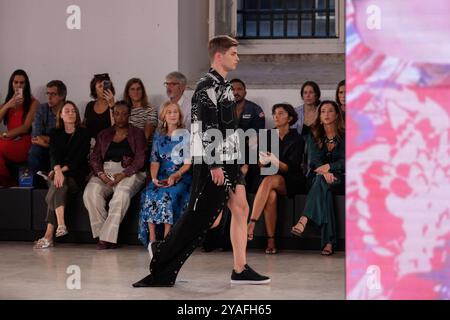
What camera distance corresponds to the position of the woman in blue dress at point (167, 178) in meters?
7.19

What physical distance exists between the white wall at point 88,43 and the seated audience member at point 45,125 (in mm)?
543

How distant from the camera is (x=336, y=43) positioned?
30.8ft

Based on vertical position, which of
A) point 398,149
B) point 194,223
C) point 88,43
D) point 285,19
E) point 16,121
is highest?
point 285,19

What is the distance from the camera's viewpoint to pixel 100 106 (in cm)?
812

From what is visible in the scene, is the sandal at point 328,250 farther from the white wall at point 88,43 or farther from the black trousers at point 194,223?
the white wall at point 88,43

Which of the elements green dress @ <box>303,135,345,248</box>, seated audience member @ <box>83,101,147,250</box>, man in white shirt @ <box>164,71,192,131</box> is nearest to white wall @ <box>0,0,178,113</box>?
man in white shirt @ <box>164,71,192,131</box>

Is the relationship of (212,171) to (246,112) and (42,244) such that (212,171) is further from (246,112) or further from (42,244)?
(42,244)

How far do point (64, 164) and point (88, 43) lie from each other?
4.95 feet

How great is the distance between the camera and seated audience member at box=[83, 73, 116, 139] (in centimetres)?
798

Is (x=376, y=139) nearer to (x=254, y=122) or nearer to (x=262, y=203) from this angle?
(x=262, y=203)

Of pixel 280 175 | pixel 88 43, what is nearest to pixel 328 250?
pixel 280 175

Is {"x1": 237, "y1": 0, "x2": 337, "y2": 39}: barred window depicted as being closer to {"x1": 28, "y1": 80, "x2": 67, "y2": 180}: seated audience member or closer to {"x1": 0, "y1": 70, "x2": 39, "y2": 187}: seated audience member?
{"x1": 28, "y1": 80, "x2": 67, "y2": 180}: seated audience member

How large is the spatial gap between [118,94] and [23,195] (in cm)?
138

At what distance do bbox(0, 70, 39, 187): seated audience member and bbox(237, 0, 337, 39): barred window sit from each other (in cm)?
242
